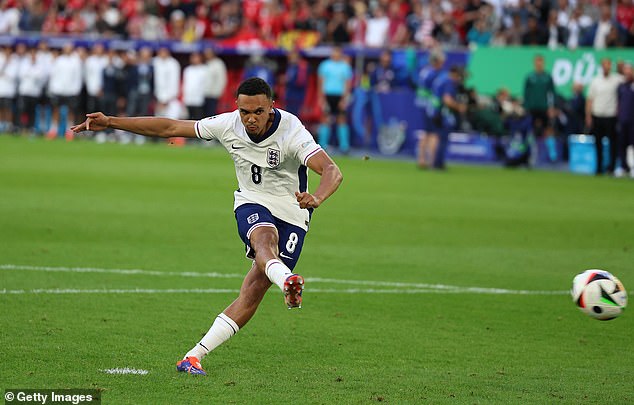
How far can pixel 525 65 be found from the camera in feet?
101

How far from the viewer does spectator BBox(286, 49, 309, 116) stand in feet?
115

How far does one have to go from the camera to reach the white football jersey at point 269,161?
8180 mm

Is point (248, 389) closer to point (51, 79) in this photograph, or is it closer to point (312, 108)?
point (312, 108)

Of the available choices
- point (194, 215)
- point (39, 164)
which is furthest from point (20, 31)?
point (194, 215)

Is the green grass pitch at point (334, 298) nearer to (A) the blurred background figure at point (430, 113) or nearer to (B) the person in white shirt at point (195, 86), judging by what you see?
(A) the blurred background figure at point (430, 113)

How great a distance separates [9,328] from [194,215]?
9.18 metres

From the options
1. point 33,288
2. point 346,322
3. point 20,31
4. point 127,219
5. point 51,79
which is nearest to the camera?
point 346,322

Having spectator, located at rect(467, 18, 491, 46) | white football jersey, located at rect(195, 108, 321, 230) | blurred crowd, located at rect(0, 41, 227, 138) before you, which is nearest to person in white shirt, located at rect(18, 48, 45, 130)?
blurred crowd, located at rect(0, 41, 227, 138)

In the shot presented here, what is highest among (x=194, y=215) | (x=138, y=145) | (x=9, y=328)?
(x=9, y=328)

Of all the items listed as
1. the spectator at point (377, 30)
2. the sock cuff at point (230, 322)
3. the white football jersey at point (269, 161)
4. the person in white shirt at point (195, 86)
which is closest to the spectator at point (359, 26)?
the spectator at point (377, 30)

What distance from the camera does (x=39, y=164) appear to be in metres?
27.0

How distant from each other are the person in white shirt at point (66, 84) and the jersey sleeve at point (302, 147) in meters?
31.4

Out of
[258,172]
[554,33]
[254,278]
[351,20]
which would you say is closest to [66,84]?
[351,20]

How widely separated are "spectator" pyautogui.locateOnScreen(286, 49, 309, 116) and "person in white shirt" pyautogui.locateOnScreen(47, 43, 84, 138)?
24.7 ft
